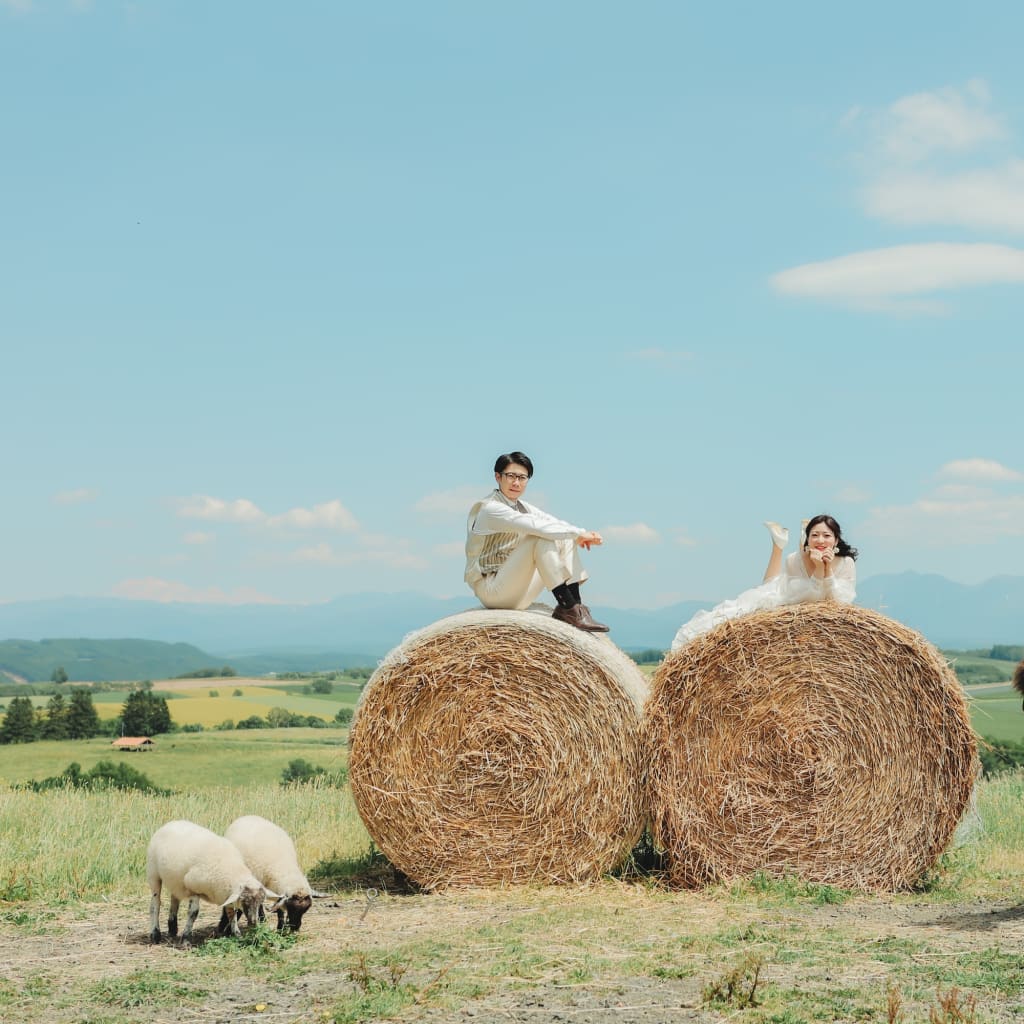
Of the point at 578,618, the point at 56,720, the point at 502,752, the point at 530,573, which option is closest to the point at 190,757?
the point at 56,720

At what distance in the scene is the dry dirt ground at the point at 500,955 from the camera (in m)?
5.38

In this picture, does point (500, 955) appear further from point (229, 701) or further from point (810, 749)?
point (229, 701)

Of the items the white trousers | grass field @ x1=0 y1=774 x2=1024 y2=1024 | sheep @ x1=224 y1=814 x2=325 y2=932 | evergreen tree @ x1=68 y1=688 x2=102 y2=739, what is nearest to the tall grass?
grass field @ x1=0 y1=774 x2=1024 y2=1024

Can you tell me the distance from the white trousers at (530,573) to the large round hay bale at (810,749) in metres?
0.96

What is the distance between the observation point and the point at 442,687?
8328mm

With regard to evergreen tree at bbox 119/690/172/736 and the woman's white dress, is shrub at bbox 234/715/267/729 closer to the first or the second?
evergreen tree at bbox 119/690/172/736

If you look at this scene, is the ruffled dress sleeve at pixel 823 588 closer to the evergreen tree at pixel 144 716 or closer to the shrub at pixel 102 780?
the shrub at pixel 102 780

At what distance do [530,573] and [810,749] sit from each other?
2.20 metres

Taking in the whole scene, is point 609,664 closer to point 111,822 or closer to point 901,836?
point 901,836

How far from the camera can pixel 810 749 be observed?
327 inches

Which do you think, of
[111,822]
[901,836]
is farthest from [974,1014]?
[111,822]

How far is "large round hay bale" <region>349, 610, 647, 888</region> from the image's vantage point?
8.23 metres

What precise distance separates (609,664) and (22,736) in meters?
13.3

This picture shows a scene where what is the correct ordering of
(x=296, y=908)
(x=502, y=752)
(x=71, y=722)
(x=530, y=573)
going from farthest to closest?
(x=71, y=722)
(x=530, y=573)
(x=502, y=752)
(x=296, y=908)
